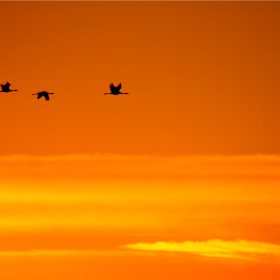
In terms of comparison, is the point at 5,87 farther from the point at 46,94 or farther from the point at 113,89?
the point at 113,89

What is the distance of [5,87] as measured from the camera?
194ft

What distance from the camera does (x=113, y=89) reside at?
61656mm

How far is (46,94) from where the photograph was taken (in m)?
60.2

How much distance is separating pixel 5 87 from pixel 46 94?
3.88 m

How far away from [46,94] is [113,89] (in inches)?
257

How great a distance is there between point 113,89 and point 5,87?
1034 centimetres

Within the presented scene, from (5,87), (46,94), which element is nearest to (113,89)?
(46,94)
